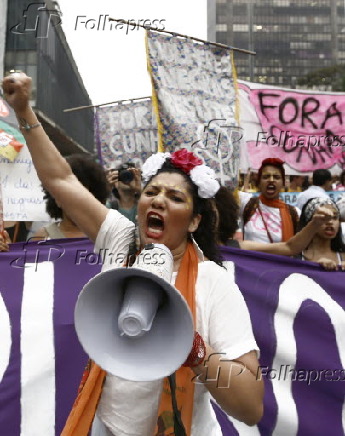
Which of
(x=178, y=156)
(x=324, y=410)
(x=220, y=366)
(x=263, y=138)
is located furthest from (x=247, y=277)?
(x=263, y=138)

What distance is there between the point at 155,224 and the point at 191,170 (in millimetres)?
227

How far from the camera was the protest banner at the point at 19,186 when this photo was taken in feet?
12.1

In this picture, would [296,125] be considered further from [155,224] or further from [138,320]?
[138,320]

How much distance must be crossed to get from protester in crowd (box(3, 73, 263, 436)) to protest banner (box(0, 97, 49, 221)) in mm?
2112

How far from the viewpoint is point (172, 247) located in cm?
156

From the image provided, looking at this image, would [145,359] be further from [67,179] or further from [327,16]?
[327,16]

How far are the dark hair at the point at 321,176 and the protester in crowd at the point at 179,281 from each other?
12.1 ft

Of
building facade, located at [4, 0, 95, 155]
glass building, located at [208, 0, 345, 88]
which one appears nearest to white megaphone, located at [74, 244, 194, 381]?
building facade, located at [4, 0, 95, 155]

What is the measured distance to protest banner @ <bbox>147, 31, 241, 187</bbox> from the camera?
4453 mm

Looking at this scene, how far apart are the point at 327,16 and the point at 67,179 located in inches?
4442

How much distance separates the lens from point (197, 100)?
4605 mm
